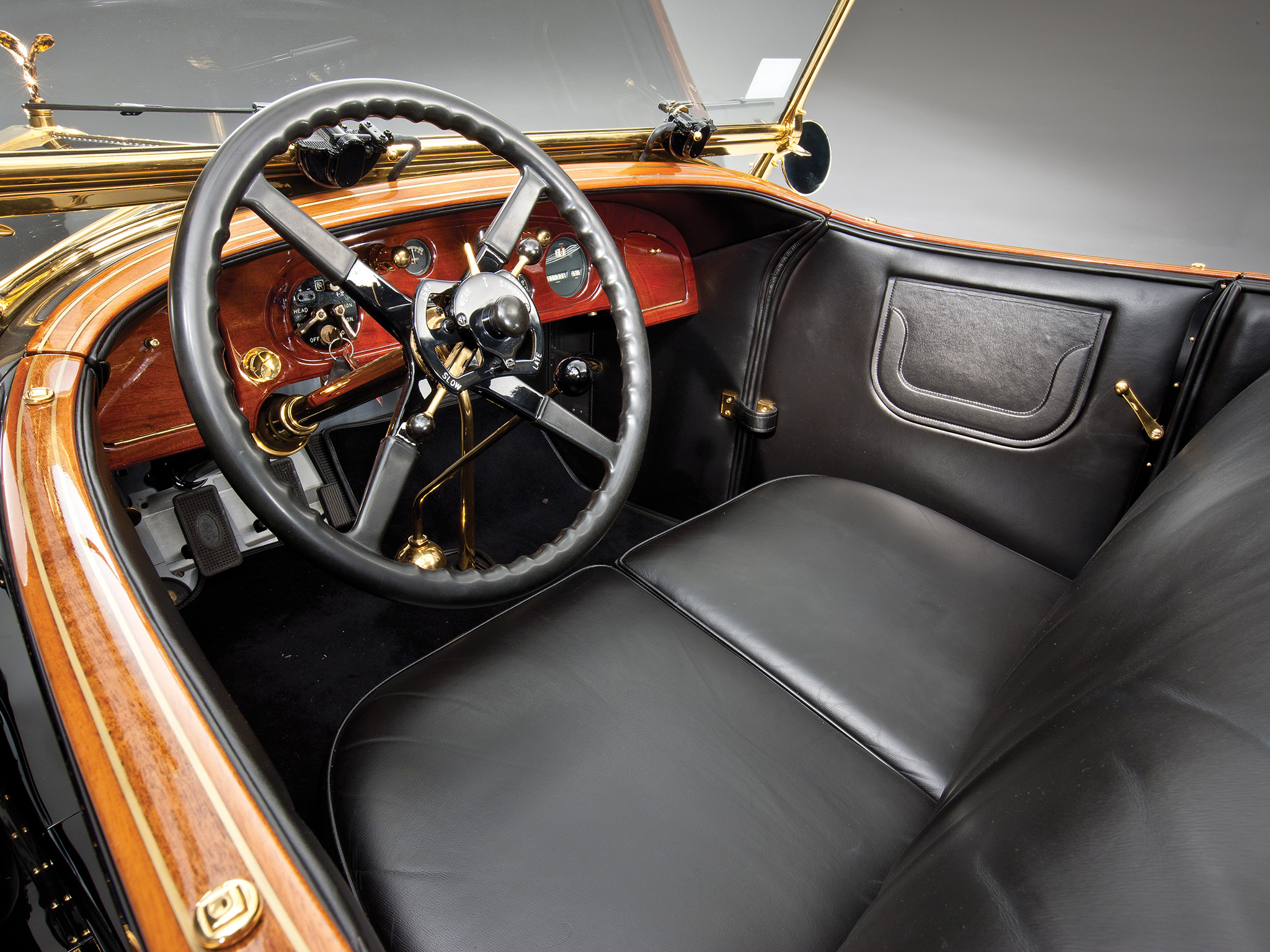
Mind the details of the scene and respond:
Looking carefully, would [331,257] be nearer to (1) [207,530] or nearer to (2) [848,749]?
(2) [848,749]

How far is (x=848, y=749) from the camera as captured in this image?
73 cm

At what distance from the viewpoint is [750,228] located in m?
1.41

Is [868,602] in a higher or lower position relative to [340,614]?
higher

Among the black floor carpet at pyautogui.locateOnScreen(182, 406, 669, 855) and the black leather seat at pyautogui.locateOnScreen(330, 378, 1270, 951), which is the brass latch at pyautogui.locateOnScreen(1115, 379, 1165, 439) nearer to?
the black leather seat at pyautogui.locateOnScreen(330, 378, 1270, 951)

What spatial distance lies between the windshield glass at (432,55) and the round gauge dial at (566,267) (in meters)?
0.20

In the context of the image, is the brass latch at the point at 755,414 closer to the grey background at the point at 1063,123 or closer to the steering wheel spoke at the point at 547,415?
the steering wheel spoke at the point at 547,415

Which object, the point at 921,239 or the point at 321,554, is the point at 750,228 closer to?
the point at 921,239

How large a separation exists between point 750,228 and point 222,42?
93 cm

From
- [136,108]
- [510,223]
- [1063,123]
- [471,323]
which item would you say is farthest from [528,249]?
[1063,123]

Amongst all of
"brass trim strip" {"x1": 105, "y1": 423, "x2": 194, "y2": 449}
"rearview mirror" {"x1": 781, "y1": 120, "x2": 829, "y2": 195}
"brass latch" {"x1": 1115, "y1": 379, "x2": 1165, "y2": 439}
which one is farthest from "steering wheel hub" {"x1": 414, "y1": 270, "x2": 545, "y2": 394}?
"rearview mirror" {"x1": 781, "y1": 120, "x2": 829, "y2": 195}

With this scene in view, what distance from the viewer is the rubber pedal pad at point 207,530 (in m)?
1.38

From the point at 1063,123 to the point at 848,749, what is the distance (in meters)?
2.67

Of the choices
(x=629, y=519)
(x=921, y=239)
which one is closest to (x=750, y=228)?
(x=921, y=239)

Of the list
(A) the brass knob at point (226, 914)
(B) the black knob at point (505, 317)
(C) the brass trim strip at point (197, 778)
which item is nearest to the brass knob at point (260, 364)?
(B) the black knob at point (505, 317)
